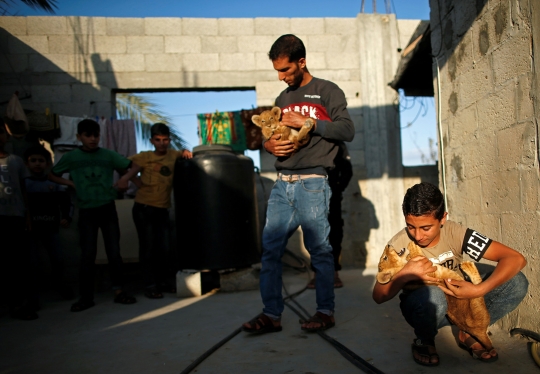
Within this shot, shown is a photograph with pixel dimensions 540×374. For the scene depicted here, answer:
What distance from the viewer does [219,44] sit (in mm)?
5945

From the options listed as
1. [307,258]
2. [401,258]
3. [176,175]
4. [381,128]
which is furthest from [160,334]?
[381,128]

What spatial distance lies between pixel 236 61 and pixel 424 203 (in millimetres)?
4509

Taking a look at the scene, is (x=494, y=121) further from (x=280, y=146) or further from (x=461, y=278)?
(x=280, y=146)

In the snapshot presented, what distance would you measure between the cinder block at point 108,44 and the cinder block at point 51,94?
0.62 metres

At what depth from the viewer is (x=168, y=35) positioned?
5871 millimetres

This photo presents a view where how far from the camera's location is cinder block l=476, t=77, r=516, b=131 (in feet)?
7.86

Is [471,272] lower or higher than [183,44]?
lower

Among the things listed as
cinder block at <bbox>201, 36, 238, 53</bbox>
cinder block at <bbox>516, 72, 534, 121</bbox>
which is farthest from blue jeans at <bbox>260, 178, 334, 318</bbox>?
cinder block at <bbox>201, 36, 238, 53</bbox>

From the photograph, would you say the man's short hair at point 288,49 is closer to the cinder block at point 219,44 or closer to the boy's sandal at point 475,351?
the boy's sandal at point 475,351

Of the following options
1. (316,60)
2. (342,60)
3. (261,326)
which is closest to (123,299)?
(261,326)

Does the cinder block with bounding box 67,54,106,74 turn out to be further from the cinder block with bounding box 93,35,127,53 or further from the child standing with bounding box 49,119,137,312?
the child standing with bounding box 49,119,137,312

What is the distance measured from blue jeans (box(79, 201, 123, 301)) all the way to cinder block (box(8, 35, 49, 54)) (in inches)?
117

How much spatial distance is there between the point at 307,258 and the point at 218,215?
6.14ft

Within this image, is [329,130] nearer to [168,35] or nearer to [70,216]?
[70,216]
